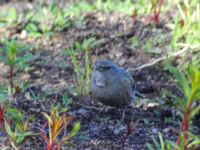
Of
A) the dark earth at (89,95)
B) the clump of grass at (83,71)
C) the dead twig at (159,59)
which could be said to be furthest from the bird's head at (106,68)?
the dead twig at (159,59)

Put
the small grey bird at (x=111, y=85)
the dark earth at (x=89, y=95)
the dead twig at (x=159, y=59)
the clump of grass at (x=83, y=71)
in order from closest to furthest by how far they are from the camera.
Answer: the dark earth at (x=89, y=95)
the small grey bird at (x=111, y=85)
the clump of grass at (x=83, y=71)
the dead twig at (x=159, y=59)

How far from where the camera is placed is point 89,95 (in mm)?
6215

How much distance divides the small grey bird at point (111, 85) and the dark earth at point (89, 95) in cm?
10

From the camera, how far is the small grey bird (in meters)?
5.93

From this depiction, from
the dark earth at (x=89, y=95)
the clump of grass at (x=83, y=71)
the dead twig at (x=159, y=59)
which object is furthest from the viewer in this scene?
the dead twig at (x=159, y=59)

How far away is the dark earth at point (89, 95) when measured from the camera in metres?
4.84

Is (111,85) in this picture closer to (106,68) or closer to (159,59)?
(106,68)

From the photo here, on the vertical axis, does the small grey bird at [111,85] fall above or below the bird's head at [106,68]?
below

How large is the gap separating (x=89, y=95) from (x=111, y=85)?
0.28m

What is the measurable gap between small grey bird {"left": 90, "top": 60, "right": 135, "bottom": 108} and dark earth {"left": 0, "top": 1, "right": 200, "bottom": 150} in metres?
0.10

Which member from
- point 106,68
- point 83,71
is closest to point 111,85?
point 106,68

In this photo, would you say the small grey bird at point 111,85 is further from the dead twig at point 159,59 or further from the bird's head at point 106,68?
the dead twig at point 159,59

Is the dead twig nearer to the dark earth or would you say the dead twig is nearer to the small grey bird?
the dark earth

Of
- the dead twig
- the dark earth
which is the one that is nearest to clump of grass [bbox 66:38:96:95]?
the dark earth
